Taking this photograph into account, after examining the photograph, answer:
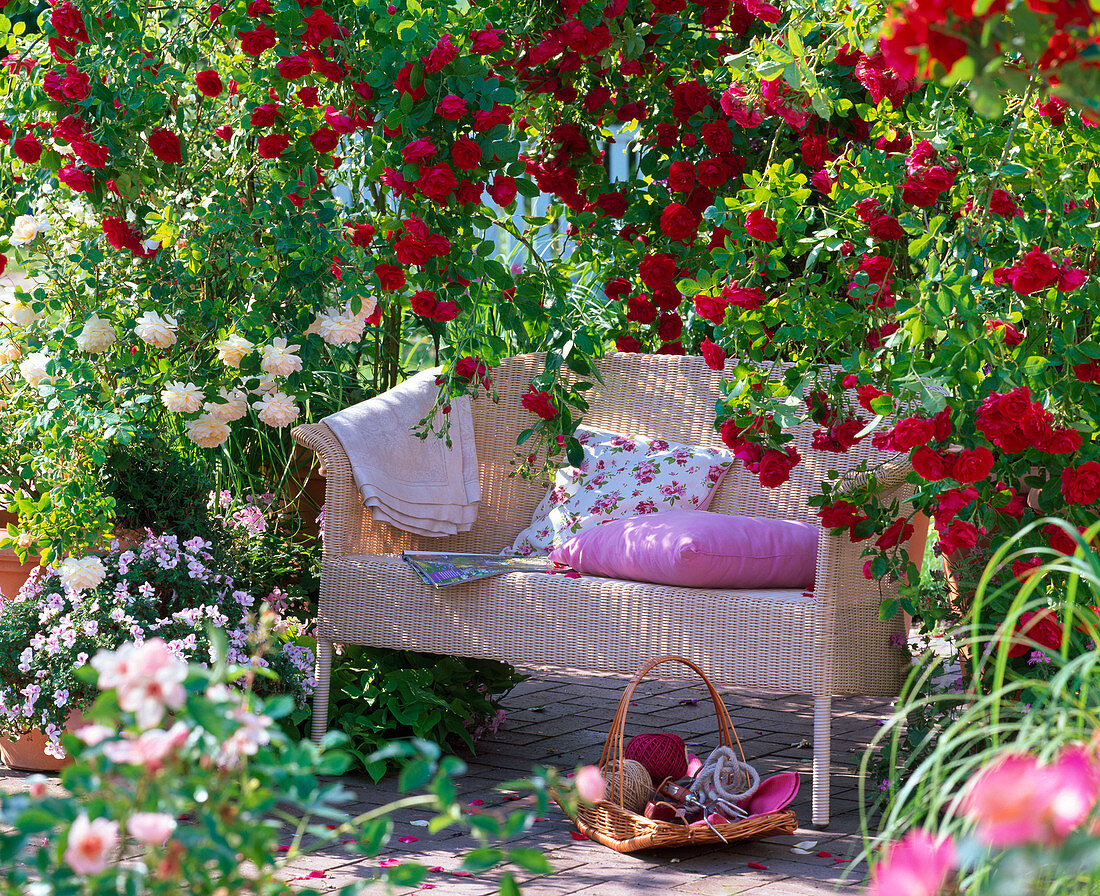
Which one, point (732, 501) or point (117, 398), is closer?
point (117, 398)

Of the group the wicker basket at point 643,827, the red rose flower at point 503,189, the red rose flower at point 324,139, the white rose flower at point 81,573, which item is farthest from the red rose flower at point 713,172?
Answer: the white rose flower at point 81,573

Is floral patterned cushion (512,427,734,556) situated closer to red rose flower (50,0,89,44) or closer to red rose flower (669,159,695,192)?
red rose flower (669,159,695,192)

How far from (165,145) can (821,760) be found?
179cm

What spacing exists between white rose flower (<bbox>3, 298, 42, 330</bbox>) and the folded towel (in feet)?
2.32

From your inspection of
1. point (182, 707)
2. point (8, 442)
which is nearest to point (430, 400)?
point (8, 442)

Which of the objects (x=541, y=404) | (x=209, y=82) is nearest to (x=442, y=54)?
(x=209, y=82)

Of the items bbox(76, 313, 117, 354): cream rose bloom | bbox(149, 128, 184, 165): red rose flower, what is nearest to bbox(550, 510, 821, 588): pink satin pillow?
bbox(76, 313, 117, 354): cream rose bloom

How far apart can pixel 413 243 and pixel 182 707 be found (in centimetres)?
164

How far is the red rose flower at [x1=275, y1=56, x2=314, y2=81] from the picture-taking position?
96.8 inches

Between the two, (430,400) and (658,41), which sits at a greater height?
(658,41)

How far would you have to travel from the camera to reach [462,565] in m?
2.63

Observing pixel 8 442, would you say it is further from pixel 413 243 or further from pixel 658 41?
pixel 658 41

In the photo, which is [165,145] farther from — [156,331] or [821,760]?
[821,760]

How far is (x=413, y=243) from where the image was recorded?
247cm
